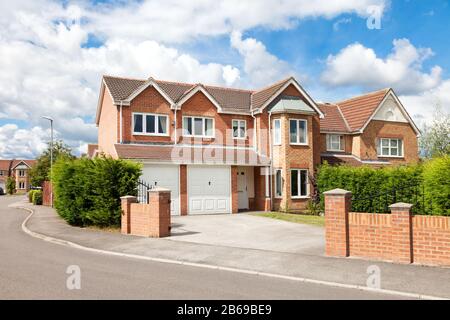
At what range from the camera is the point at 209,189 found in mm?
22609

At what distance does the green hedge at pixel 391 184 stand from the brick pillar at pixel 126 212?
8.07 meters

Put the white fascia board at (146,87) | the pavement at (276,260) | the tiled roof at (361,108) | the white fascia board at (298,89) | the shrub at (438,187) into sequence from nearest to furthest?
1. the pavement at (276,260)
2. the shrub at (438,187)
3. the white fascia board at (146,87)
4. the white fascia board at (298,89)
5. the tiled roof at (361,108)

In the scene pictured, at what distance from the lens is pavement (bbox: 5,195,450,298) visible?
26.4ft

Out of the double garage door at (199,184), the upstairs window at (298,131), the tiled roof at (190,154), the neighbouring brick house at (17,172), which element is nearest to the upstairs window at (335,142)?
the upstairs window at (298,131)

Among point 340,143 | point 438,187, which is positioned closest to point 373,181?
point 438,187

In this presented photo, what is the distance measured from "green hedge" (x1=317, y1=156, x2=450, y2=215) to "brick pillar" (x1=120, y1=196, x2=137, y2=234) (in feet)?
26.5

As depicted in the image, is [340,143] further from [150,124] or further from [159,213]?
[159,213]

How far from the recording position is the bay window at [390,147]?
100 ft

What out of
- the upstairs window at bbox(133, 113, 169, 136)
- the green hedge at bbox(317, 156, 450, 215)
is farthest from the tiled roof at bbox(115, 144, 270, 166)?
the green hedge at bbox(317, 156, 450, 215)

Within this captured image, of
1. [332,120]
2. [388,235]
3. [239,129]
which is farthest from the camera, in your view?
[332,120]

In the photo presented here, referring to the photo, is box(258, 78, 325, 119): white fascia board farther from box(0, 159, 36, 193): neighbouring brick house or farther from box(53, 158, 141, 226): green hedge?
box(0, 159, 36, 193): neighbouring brick house

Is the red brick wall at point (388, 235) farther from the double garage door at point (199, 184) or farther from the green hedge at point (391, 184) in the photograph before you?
the double garage door at point (199, 184)

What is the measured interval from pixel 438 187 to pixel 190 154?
14173mm
